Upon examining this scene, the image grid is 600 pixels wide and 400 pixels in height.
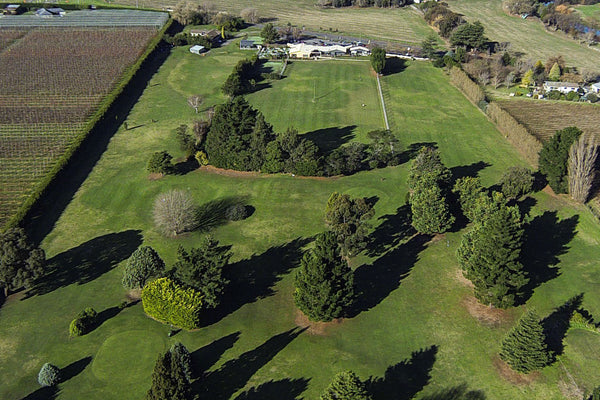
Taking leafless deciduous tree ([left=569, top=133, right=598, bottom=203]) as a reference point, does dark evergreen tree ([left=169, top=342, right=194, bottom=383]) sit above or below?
below

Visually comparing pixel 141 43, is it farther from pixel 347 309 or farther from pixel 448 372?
pixel 448 372

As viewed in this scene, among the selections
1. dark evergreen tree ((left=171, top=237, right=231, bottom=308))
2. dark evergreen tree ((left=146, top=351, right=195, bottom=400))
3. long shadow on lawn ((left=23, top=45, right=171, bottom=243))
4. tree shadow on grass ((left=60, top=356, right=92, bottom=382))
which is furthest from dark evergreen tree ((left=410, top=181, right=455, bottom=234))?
long shadow on lawn ((left=23, top=45, right=171, bottom=243))

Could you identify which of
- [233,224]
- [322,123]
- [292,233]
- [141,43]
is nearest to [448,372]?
[292,233]

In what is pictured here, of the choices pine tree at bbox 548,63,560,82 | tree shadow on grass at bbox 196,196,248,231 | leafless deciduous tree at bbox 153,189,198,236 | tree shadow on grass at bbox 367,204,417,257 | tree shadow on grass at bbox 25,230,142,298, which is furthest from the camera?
pine tree at bbox 548,63,560,82

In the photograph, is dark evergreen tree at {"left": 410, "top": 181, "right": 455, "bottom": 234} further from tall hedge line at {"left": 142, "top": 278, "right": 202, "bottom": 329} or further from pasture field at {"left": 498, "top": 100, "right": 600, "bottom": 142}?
pasture field at {"left": 498, "top": 100, "right": 600, "bottom": 142}

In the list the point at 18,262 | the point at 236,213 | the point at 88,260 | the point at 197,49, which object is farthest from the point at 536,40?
the point at 18,262

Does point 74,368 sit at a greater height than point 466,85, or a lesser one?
lesser

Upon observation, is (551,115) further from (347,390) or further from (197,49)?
(197,49)
